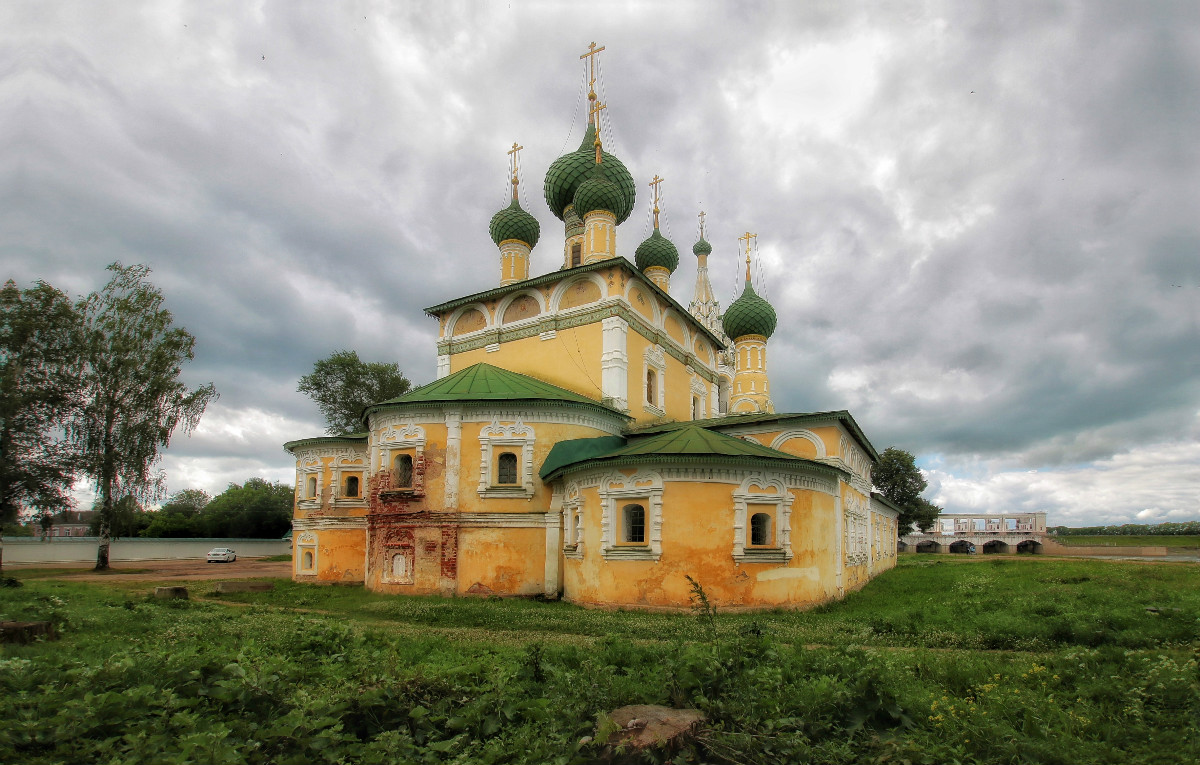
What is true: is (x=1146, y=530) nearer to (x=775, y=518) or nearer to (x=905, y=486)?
(x=905, y=486)

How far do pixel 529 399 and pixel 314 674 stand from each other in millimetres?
10635

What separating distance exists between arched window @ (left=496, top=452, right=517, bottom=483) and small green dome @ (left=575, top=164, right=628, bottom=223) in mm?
9482

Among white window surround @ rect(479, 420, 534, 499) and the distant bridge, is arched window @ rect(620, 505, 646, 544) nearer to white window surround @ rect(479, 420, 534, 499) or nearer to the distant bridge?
white window surround @ rect(479, 420, 534, 499)

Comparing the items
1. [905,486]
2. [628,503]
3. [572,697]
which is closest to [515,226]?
[628,503]

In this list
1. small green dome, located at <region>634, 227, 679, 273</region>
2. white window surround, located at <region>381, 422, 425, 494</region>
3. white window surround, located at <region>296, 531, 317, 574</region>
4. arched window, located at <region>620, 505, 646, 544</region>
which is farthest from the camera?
small green dome, located at <region>634, 227, 679, 273</region>

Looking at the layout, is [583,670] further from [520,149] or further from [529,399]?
[520,149]

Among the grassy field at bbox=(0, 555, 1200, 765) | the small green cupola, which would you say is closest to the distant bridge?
the small green cupola

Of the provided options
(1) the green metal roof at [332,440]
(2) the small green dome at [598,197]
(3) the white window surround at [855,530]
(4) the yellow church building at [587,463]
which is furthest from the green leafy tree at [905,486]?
(1) the green metal roof at [332,440]

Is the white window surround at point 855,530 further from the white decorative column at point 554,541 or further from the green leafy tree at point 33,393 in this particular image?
the green leafy tree at point 33,393

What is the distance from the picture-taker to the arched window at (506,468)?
16.6m

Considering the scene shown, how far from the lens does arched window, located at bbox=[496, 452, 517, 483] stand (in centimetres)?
1656

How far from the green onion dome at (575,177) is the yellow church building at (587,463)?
0.08 m

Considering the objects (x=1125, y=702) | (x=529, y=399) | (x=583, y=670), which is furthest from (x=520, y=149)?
(x=1125, y=702)

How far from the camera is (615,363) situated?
19.5 m
